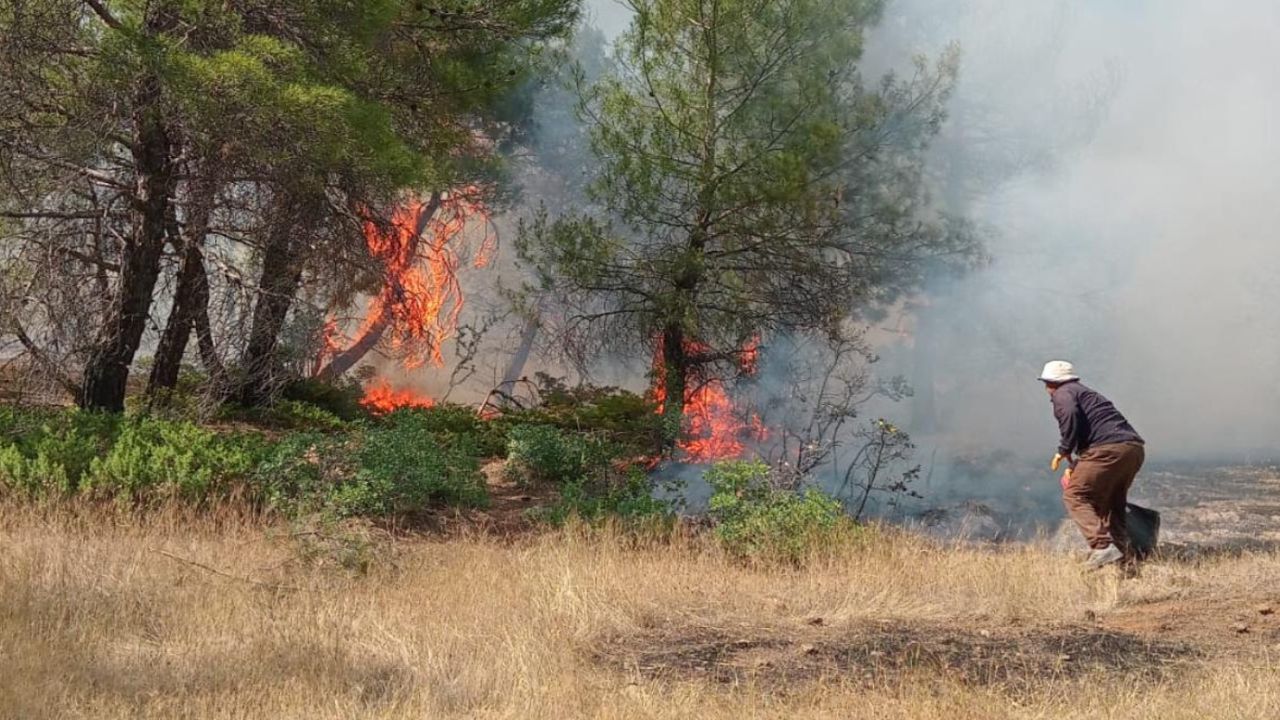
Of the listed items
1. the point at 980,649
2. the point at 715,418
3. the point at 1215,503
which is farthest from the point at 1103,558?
the point at 715,418

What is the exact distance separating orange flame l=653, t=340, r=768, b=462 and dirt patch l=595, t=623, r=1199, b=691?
6491mm

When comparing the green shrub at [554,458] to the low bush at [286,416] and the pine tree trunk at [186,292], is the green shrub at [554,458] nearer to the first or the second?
the low bush at [286,416]

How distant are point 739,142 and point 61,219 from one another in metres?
7.14

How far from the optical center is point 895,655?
5945 mm

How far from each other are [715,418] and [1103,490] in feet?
19.2

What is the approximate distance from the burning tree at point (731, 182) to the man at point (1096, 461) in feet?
15.3

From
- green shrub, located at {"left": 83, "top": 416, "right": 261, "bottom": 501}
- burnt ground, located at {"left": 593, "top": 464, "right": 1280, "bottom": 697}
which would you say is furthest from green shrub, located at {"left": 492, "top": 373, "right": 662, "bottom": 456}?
burnt ground, located at {"left": 593, "top": 464, "right": 1280, "bottom": 697}

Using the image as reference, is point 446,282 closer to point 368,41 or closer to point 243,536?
point 368,41

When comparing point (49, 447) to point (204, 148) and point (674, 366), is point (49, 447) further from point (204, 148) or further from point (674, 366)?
point (674, 366)

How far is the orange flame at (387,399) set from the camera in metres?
16.2

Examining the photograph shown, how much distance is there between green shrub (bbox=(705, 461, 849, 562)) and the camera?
8750 millimetres

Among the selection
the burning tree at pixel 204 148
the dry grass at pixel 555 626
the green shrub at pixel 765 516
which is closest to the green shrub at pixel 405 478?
the dry grass at pixel 555 626

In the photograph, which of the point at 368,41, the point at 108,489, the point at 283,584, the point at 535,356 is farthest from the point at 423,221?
the point at 283,584

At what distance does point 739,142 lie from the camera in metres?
13.3
